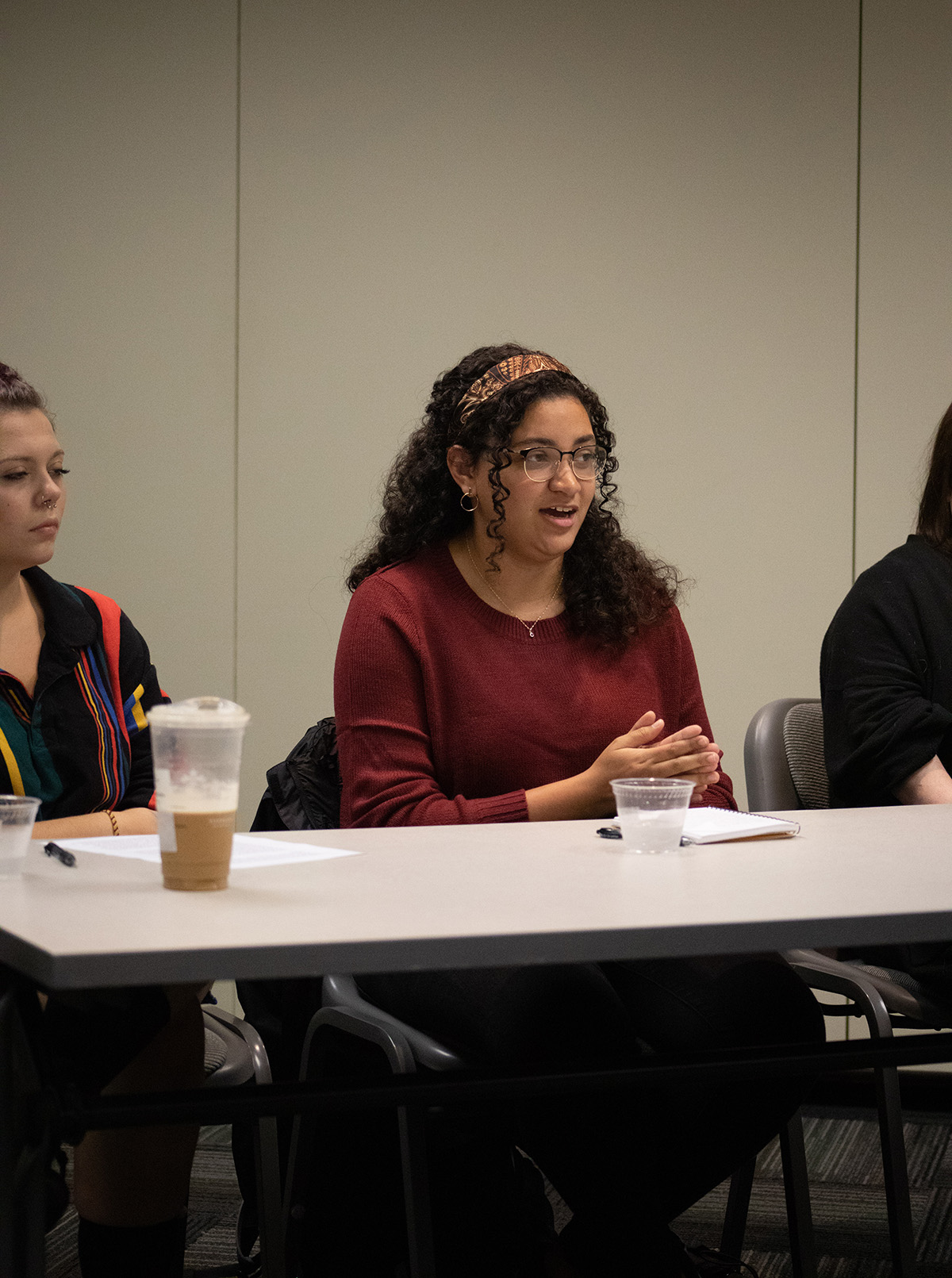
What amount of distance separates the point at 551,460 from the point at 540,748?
0.45 metres

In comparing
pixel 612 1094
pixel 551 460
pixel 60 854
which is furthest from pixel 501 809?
pixel 60 854

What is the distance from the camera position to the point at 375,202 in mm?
3164

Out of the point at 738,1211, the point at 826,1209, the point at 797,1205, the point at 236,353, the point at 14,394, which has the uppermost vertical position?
the point at 236,353

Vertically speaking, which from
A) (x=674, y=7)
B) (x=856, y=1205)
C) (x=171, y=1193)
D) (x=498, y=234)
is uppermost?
(x=674, y=7)

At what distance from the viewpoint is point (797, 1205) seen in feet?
5.95

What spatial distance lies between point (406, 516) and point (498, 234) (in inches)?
52.9

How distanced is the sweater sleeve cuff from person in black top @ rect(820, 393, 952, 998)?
1.80 ft

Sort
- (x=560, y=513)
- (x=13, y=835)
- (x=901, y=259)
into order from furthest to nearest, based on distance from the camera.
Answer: (x=901, y=259), (x=560, y=513), (x=13, y=835)

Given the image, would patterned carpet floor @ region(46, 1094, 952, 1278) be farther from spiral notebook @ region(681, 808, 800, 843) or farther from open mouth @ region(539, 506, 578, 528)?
open mouth @ region(539, 506, 578, 528)

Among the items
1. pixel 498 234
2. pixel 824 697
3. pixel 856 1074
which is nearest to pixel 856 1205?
pixel 856 1074

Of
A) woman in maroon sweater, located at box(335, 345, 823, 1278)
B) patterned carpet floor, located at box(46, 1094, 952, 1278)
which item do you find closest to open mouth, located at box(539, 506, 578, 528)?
woman in maroon sweater, located at box(335, 345, 823, 1278)

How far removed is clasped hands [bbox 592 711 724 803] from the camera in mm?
1655

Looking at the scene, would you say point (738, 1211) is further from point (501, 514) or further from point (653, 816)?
point (501, 514)

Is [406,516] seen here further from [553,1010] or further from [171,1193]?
[171,1193]
